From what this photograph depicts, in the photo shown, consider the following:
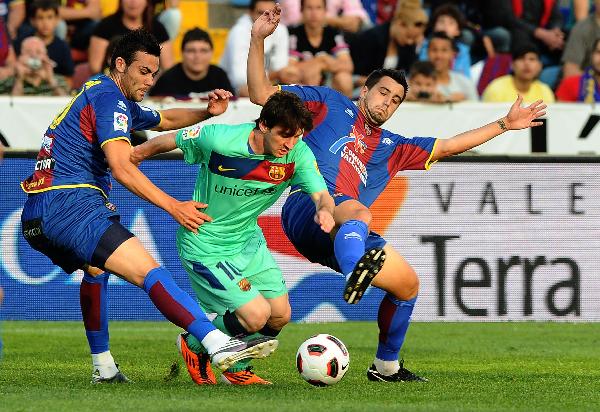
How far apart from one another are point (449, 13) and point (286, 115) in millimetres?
9395

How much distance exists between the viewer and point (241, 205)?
8.16 m

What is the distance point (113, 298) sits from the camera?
1248cm

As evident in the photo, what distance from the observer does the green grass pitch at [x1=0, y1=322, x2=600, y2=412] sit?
7.13 meters

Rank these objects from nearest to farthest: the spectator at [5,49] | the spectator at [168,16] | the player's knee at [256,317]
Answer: the player's knee at [256,317] → the spectator at [5,49] → the spectator at [168,16]

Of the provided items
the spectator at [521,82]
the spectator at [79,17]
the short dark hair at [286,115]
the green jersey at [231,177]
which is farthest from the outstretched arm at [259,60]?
the spectator at [79,17]

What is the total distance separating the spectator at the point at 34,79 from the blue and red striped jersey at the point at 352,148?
5717 millimetres

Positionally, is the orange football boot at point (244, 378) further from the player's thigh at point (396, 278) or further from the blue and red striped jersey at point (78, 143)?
the blue and red striped jersey at point (78, 143)

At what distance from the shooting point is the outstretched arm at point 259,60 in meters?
8.86

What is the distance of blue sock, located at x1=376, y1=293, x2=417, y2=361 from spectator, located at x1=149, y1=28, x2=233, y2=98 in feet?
19.8

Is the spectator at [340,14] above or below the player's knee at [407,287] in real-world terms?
above

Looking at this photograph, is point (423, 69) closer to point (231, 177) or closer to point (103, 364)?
point (231, 177)

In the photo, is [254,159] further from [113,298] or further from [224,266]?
Result: [113,298]

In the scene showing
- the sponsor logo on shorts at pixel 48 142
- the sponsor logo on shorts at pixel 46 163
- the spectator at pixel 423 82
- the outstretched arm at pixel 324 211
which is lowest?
the spectator at pixel 423 82

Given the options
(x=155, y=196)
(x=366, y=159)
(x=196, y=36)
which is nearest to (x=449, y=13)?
(x=196, y=36)
